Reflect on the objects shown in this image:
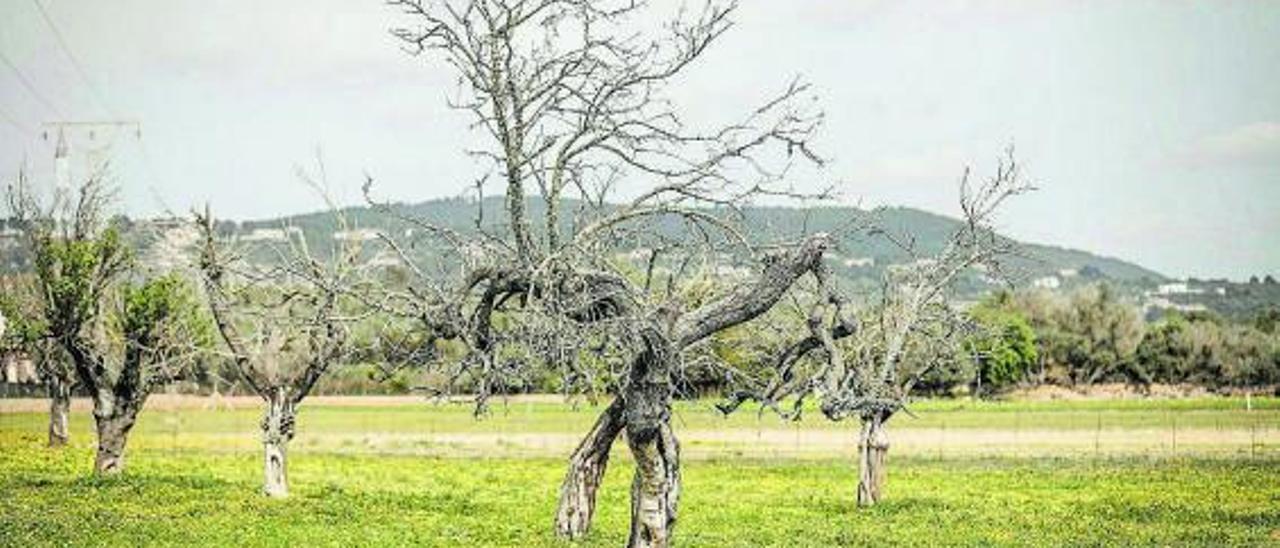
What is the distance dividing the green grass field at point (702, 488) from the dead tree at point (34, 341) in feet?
6.80

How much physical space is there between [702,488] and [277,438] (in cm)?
1307

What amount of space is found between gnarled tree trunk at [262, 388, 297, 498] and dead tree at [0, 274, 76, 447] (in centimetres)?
1031

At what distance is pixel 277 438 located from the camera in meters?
40.6

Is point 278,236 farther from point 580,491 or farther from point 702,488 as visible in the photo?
point 580,491

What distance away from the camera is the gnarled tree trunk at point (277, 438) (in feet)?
133

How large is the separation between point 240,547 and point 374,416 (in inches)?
3563

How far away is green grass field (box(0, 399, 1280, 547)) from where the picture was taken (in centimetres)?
3195

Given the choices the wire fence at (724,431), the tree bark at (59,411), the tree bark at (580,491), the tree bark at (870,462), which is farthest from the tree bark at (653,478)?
the tree bark at (59,411)

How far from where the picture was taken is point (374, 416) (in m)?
118

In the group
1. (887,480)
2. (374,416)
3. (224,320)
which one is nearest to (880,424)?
(887,480)

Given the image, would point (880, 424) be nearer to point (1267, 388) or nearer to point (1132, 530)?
point (1132, 530)

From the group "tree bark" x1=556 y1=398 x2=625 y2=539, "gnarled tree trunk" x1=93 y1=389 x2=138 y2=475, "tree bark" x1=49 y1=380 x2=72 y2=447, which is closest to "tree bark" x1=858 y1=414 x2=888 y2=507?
"tree bark" x1=556 y1=398 x2=625 y2=539

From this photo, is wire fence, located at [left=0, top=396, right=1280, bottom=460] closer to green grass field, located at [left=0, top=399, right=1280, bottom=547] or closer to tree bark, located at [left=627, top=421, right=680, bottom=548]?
green grass field, located at [left=0, top=399, right=1280, bottom=547]

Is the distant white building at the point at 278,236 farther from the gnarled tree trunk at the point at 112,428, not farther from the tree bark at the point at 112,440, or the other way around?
the tree bark at the point at 112,440
